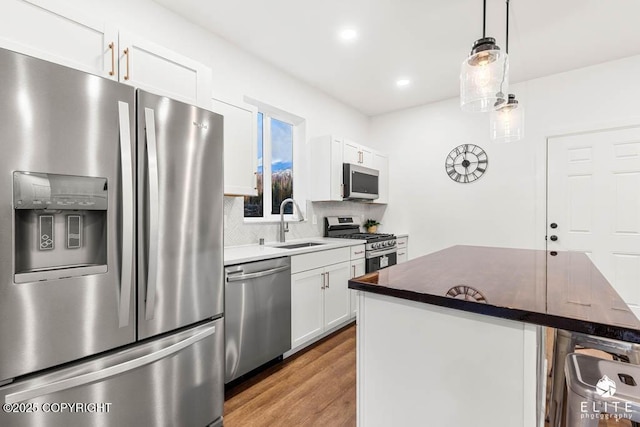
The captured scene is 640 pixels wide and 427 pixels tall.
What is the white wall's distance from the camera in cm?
326

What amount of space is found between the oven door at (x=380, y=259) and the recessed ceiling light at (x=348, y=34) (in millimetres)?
2205

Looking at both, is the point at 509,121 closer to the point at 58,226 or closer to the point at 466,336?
the point at 466,336

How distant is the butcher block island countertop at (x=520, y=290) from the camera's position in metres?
0.90

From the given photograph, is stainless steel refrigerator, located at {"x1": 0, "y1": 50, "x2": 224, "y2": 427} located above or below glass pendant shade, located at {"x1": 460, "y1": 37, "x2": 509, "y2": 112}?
below

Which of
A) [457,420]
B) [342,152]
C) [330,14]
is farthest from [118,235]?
[342,152]

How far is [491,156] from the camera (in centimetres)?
391

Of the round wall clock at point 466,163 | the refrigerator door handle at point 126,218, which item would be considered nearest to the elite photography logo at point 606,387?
the refrigerator door handle at point 126,218

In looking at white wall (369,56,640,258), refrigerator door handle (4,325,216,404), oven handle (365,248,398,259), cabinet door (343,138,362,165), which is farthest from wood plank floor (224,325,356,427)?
white wall (369,56,640,258)

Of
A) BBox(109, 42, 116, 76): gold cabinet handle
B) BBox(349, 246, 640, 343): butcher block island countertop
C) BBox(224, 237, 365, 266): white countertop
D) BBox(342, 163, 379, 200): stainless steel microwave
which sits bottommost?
BBox(224, 237, 365, 266): white countertop

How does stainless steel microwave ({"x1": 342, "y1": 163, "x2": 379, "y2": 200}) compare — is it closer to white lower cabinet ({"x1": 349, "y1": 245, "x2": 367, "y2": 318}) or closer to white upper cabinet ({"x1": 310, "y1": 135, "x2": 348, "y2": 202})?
white upper cabinet ({"x1": 310, "y1": 135, "x2": 348, "y2": 202})

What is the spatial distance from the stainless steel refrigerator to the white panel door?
3.80 metres

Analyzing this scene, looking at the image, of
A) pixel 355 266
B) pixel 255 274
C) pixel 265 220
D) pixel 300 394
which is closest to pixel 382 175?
pixel 355 266

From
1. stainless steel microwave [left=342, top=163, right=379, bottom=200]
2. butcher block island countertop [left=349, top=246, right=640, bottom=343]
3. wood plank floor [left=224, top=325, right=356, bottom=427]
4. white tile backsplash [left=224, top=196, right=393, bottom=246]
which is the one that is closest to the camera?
butcher block island countertop [left=349, top=246, right=640, bottom=343]

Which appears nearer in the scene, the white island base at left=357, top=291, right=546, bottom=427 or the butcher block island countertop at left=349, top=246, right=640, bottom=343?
the butcher block island countertop at left=349, top=246, right=640, bottom=343
